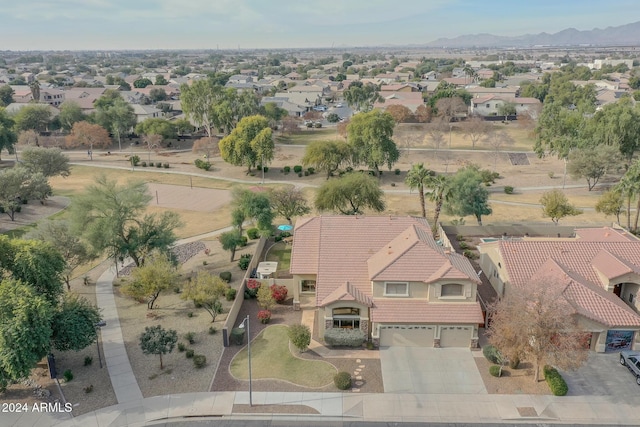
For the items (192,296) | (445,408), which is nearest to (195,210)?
(192,296)

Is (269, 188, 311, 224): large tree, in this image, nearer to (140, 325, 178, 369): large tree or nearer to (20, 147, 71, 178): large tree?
(140, 325, 178, 369): large tree

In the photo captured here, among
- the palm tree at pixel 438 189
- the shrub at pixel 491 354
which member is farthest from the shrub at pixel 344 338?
the palm tree at pixel 438 189

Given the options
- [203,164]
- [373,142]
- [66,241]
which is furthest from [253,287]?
[203,164]

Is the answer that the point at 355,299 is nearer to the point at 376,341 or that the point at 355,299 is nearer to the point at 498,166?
the point at 376,341

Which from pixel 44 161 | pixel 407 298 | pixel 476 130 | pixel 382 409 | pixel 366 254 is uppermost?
pixel 476 130

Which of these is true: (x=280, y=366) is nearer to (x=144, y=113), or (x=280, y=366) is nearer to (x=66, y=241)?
(x=66, y=241)

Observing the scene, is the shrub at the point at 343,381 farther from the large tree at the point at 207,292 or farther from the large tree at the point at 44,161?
the large tree at the point at 44,161

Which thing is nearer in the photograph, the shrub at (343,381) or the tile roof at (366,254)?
the shrub at (343,381)
